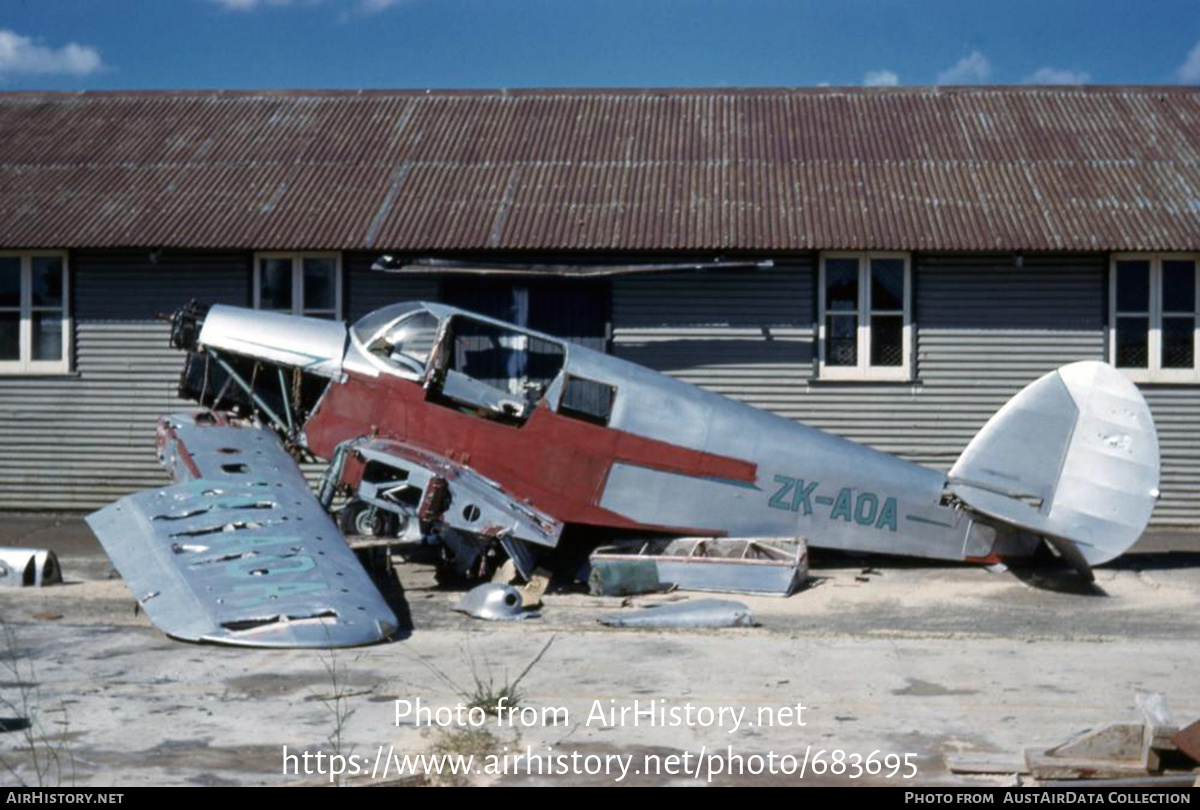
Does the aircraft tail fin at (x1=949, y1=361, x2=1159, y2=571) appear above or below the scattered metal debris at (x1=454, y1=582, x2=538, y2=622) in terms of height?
above

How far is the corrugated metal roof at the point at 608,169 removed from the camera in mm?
15617

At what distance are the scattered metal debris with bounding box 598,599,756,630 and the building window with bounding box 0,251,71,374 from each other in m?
8.93

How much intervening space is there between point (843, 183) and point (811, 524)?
18.3 feet

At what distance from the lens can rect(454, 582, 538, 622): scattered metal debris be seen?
1065 centimetres

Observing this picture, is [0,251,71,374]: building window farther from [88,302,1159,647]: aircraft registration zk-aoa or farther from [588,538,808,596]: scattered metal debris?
[588,538,808,596]: scattered metal debris

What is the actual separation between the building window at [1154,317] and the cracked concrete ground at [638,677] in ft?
13.3

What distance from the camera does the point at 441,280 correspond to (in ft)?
52.4

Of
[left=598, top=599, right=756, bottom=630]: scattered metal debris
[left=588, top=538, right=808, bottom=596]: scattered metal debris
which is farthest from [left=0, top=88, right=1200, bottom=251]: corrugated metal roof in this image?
[left=598, top=599, right=756, bottom=630]: scattered metal debris

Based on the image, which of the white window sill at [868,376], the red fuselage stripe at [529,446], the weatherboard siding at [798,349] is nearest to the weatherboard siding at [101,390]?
the weatherboard siding at [798,349]

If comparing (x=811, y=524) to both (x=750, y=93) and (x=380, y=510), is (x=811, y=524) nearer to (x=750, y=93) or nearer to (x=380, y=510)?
(x=380, y=510)

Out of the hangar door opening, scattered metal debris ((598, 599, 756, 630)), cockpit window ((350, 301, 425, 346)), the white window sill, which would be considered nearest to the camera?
scattered metal debris ((598, 599, 756, 630))

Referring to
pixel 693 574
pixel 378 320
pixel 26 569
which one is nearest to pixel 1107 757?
pixel 693 574

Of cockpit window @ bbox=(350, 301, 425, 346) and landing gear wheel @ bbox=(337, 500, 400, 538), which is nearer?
landing gear wheel @ bbox=(337, 500, 400, 538)

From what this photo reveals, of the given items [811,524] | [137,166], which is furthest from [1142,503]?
[137,166]
